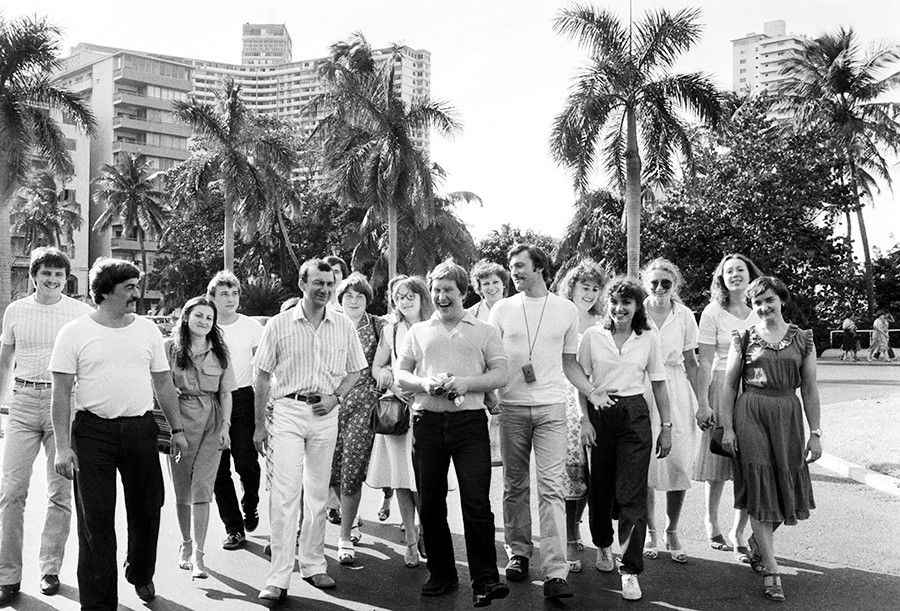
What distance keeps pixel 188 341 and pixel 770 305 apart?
4.03 m

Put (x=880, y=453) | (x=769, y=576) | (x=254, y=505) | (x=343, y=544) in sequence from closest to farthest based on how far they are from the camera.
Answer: (x=769, y=576), (x=343, y=544), (x=254, y=505), (x=880, y=453)

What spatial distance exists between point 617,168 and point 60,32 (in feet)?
63.2

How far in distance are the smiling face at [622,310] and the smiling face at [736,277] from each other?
123 centimetres

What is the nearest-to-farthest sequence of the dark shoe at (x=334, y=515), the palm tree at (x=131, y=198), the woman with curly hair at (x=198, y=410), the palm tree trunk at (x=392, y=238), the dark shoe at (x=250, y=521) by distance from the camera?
the woman with curly hair at (x=198, y=410) → the dark shoe at (x=250, y=521) → the dark shoe at (x=334, y=515) → the palm tree trunk at (x=392, y=238) → the palm tree at (x=131, y=198)

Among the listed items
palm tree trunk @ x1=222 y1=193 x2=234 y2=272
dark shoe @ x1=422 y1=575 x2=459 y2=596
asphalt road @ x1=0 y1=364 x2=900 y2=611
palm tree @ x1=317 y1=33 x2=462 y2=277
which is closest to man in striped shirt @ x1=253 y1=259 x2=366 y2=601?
asphalt road @ x1=0 y1=364 x2=900 y2=611

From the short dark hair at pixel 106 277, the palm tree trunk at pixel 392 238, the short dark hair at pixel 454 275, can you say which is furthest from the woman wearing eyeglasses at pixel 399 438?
the palm tree trunk at pixel 392 238

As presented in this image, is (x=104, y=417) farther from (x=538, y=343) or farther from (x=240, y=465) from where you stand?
(x=538, y=343)

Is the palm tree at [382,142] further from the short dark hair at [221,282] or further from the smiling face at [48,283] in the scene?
the smiling face at [48,283]

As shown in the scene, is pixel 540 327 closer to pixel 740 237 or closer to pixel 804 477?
pixel 804 477

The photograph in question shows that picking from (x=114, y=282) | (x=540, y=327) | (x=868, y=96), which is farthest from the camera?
(x=868, y=96)

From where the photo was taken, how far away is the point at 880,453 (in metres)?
9.73

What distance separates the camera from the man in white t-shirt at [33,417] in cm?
529

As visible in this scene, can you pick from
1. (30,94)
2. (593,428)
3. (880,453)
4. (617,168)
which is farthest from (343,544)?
(30,94)

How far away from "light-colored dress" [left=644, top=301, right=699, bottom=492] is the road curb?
308 centimetres
